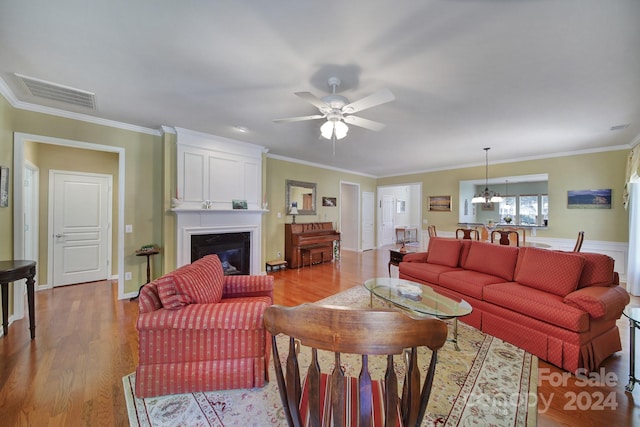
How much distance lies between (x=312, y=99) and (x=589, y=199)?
5.85m

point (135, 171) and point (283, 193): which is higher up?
point (135, 171)

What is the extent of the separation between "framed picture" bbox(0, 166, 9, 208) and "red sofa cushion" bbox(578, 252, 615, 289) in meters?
5.88

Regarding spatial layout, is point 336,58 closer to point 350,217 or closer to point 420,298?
point 420,298

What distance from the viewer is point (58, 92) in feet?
8.56

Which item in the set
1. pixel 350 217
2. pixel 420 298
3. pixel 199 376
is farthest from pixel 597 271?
pixel 350 217

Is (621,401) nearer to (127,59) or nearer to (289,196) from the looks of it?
(127,59)

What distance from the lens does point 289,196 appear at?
5.80m

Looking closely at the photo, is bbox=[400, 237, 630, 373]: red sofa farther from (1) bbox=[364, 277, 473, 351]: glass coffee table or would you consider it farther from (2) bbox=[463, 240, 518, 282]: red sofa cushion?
(1) bbox=[364, 277, 473, 351]: glass coffee table

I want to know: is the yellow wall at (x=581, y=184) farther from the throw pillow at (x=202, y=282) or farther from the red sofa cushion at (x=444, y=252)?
the throw pillow at (x=202, y=282)

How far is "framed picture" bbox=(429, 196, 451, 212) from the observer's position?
6613mm

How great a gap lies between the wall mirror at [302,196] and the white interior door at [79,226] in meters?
3.39

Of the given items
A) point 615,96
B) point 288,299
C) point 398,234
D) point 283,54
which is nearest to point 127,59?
point 283,54

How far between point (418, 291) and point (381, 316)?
2.23 metres

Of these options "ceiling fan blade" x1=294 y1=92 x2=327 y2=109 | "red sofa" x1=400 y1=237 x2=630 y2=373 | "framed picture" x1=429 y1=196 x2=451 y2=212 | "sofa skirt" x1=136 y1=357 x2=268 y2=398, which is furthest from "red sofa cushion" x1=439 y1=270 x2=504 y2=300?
"framed picture" x1=429 y1=196 x2=451 y2=212
